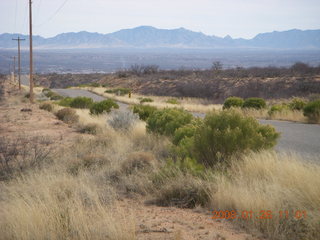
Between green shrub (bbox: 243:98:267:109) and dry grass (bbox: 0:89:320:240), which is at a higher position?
dry grass (bbox: 0:89:320:240)

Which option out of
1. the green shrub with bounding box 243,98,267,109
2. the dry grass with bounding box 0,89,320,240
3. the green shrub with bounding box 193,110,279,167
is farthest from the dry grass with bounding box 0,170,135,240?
the green shrub with bounding box 243,98,267,109

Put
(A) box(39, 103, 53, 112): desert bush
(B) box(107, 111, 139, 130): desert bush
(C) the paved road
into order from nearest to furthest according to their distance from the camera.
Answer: (C) the paved road < (B) box(107, 111, 139, 130): desert bush < (A) box(39, 103, 53, 112): desert bush

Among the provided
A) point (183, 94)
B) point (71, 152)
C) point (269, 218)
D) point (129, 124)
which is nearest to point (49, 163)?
point (71, 152)

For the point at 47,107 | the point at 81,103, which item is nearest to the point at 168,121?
the point at 47,107

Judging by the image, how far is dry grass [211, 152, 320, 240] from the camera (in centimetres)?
467

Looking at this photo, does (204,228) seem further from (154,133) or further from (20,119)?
(20,119)

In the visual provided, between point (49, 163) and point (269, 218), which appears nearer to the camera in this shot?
point (269, 218)

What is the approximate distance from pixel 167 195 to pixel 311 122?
13.2 m

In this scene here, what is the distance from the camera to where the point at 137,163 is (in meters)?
8.33

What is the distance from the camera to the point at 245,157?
23.1ft

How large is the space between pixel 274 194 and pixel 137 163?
3532 millimetres

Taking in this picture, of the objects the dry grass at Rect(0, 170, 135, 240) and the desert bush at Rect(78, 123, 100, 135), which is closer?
the dry grass at Rect(0, 170, 135, 240)

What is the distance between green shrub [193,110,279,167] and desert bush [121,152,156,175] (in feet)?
3.35

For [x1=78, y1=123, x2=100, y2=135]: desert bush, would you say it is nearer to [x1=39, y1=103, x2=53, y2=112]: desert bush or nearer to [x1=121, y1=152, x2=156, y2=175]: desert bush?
[x1=121, y1=152, x2=156, y2=175]: desert bush
